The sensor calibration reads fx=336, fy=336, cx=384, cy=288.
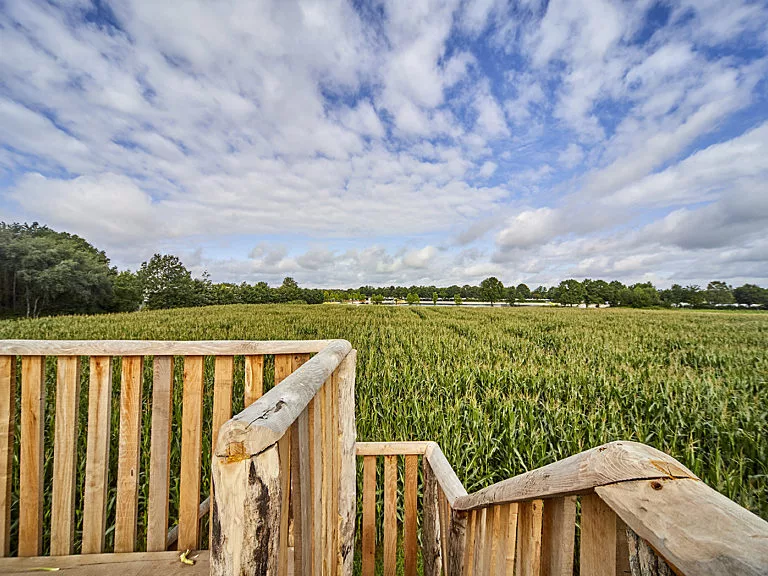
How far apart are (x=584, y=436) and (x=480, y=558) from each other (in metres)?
4.37

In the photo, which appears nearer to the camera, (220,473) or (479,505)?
(220,473)

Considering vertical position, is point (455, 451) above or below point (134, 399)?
below

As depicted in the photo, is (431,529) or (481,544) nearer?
(481,544)

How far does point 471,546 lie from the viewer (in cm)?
151

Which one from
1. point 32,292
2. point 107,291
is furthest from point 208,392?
point 107,291

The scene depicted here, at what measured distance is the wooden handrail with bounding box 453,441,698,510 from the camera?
0.56 meters

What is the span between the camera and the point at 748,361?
32.1ft

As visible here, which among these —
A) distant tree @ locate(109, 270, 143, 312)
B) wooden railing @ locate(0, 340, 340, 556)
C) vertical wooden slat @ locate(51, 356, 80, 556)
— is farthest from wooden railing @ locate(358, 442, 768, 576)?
distant tree @ locate(109, 270, 143, 312)

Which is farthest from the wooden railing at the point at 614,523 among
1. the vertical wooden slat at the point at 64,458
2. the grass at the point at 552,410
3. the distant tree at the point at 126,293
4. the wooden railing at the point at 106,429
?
the distant tree at the point at 126,293

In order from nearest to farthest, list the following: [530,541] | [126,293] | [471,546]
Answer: [530,541], [471,546], [126,293]

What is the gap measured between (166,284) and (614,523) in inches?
2495

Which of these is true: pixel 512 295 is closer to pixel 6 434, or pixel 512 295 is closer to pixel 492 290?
pixel 492 290

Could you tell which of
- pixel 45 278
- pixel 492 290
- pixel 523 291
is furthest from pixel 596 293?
pixel 45 278

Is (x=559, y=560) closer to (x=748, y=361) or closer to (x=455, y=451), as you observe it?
(x=455, y=451)
